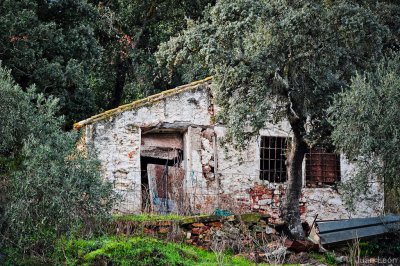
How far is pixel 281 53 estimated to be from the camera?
17250 millimetres

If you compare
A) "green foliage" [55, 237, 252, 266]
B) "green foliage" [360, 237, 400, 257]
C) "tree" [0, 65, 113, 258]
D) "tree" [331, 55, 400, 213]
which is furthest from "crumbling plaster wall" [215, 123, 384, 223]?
"tree" [0, 65, 113, 258]

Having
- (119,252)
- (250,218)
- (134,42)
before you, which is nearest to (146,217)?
(250,218)

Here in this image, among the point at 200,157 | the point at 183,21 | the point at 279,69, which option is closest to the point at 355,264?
the point at 279,69

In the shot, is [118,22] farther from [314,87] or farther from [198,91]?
[314,87]

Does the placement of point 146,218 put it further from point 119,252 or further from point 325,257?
point 325,257

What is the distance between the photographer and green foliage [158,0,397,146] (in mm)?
16781

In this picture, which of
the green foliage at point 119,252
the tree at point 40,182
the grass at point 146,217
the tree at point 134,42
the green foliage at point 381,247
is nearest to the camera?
the tree at point 40,182

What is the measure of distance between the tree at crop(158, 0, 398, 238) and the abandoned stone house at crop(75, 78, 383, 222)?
298cm

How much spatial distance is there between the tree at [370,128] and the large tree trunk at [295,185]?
1.72m

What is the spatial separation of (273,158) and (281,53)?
6.12 meters

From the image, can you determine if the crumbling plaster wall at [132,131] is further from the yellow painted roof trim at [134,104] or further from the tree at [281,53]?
the tree at [281,53]

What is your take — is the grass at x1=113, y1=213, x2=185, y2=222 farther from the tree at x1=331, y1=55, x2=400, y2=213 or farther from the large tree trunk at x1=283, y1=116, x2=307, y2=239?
the tree at x1=331, y1=55, x2=400, y2=213

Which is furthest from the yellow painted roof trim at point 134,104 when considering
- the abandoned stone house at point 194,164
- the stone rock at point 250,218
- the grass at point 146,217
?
the stone rock at point 250,218

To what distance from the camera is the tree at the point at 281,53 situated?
16797 mm
